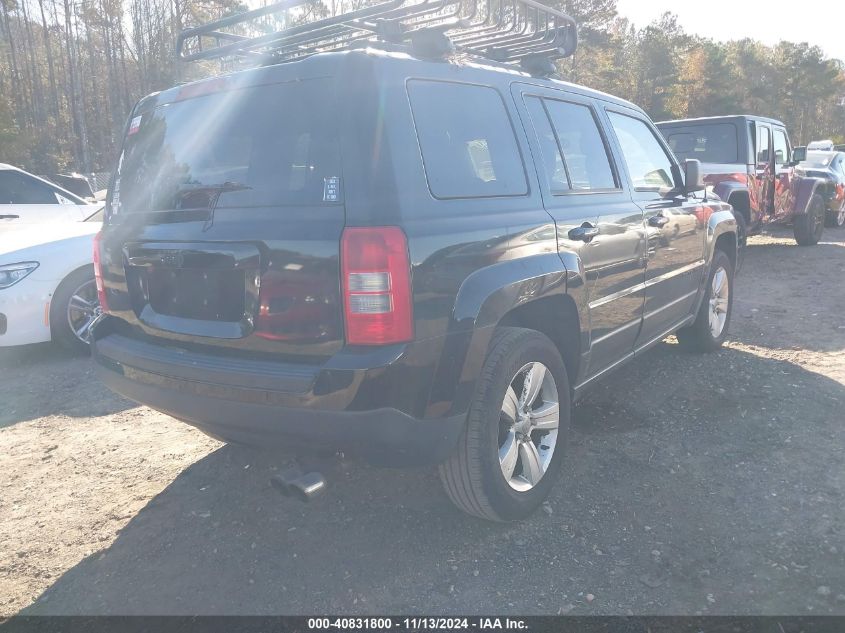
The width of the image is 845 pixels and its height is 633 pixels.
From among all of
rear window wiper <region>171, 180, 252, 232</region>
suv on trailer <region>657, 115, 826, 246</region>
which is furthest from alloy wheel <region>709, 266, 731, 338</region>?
rear window wiper <region>171, 180, 252, 232</region>

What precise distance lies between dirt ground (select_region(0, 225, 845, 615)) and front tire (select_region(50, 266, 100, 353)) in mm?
1106

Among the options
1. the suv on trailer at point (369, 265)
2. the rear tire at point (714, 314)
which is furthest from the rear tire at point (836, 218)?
the suv on trailer at point (369, 265)

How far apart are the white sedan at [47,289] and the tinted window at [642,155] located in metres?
4.37

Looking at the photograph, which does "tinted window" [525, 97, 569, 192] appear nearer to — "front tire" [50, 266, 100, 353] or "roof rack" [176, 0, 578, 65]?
"roof rack" [176, 0, 578, 65]

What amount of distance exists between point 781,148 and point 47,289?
33.7 feet

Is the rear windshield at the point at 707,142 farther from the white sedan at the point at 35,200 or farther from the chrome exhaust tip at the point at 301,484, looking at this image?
the chrome exhaust tip at the point at 301,484

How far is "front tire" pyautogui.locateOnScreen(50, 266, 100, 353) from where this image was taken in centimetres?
551

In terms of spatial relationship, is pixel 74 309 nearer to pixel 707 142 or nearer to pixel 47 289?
pixel 47 289

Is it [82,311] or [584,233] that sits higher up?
[584,233]

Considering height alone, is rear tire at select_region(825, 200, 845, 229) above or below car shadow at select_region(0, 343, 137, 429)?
above

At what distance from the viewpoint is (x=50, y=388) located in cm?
500

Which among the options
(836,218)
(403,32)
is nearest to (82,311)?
(403,32)

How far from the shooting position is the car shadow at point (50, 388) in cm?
456
